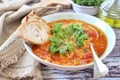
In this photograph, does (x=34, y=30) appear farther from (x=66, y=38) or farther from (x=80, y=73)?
(x=80, y=73)

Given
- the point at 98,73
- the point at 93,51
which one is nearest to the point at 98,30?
the point at 93,51

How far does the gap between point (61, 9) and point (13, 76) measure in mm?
435

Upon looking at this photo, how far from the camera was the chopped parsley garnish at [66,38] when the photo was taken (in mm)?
998

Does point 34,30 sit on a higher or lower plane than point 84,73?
higher

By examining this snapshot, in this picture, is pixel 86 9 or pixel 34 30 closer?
pixel 34 30

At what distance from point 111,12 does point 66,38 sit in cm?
24

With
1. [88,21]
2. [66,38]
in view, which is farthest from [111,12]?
[66,38]

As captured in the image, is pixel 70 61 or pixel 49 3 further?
pixel 49 3

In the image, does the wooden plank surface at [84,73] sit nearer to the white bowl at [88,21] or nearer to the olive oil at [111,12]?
the white bowl at [88,21]

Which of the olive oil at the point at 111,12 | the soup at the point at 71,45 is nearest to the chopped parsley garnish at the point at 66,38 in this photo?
the soup at the point at 71,45

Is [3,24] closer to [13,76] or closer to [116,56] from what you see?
[13,76]

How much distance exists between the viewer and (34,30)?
3.46 feet

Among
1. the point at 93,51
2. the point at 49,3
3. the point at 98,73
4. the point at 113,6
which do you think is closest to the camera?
the point at 98,73

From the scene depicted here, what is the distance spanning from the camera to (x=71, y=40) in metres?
1.05
